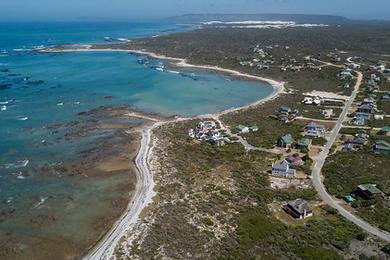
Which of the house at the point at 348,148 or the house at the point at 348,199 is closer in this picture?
the house at the point at 348,199

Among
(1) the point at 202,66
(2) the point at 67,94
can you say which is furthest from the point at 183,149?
(1) the point at 202,66

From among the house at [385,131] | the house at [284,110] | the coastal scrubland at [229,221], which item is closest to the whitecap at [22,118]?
the coastal scrubland at [229,221]

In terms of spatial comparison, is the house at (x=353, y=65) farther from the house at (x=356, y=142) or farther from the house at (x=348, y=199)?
the house at (x=348, y=199)

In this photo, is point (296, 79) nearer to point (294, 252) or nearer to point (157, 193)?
point (157, 193)

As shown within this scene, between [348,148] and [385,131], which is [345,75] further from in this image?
[348,148]

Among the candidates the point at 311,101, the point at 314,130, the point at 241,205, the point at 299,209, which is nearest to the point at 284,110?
the point at 311,101
